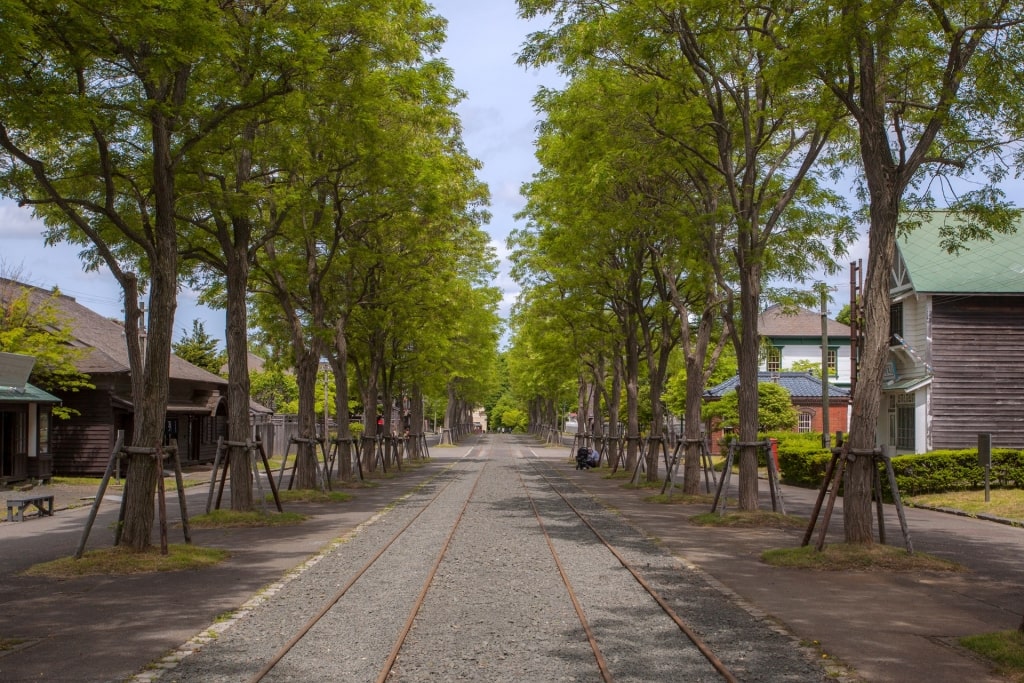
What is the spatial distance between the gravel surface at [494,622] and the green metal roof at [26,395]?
17.5 meters

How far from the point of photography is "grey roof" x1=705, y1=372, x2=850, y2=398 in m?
52.4

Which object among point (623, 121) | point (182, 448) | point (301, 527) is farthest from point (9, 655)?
point (182, 448)

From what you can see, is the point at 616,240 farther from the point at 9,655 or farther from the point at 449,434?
the point at 449,434

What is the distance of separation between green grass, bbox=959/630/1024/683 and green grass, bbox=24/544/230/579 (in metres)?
9.47

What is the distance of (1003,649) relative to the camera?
307 inches

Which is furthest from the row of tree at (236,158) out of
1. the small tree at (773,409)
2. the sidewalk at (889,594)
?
the small tree at (773,409)

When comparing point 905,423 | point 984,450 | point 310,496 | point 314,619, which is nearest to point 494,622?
point 314,619

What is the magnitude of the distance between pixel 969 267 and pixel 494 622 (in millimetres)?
27623

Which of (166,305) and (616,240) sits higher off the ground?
(616,240)

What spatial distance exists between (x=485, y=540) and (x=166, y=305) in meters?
6.37

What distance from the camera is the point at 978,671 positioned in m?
7.38

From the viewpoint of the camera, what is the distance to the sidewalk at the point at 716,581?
25.5ft

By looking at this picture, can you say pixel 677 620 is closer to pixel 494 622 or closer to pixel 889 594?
pixel 494 622

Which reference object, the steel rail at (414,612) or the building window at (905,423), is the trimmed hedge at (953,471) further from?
the steel rail at (414,612)
